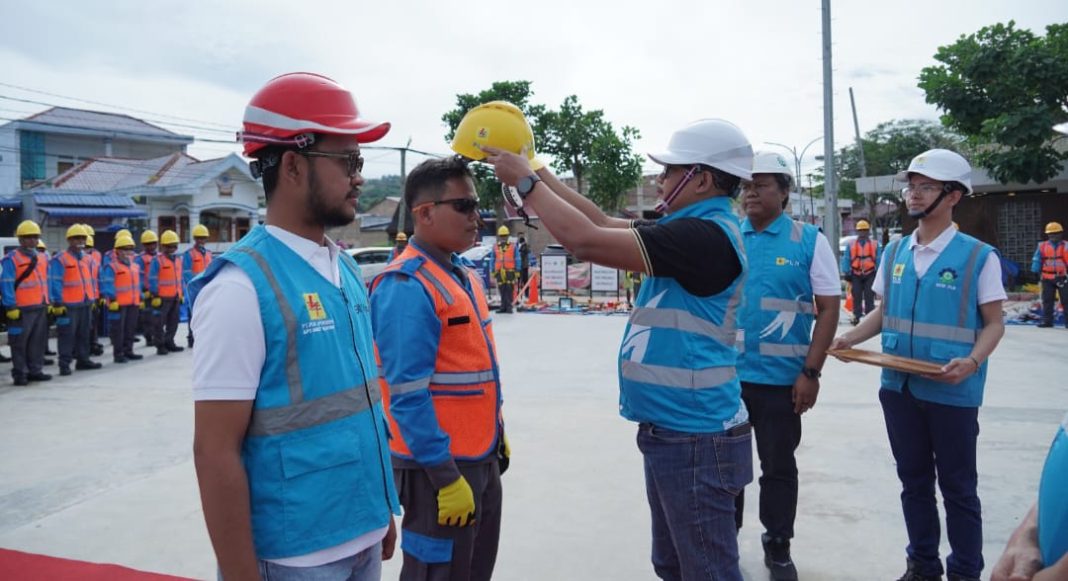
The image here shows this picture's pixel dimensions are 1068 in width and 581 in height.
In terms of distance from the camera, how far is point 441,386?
2.38 m

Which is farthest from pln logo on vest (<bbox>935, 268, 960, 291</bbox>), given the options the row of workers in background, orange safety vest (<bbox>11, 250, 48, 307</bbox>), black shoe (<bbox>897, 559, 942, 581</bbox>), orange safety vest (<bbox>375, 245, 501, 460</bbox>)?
orange safety vest (<bbox>11, 250, 48, 307</bbox>)

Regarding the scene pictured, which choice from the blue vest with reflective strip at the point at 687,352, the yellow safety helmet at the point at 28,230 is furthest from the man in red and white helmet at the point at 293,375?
the yellow safety helmet at the point at 28,230

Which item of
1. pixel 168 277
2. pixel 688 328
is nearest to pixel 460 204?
pixel 688 328

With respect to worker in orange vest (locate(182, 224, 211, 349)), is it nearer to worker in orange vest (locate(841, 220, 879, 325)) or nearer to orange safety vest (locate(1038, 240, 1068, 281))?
worker in orange vest (locate(841, 220, 879, 325))

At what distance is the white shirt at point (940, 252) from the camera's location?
328 centimetres

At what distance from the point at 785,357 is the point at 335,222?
2567 millimetres

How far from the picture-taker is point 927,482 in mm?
3338

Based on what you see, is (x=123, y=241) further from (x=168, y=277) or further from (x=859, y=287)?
(x=859, y=287)

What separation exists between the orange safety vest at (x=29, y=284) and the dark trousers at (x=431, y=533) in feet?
30.3

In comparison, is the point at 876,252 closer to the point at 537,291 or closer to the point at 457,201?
the point at 537,291

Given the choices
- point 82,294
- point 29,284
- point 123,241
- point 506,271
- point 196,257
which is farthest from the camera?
point 506,271

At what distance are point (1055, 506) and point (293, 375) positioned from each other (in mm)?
1508

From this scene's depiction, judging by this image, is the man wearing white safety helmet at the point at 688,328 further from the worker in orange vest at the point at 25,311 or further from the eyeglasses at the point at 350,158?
the worker in orange vest at the point at 25,311

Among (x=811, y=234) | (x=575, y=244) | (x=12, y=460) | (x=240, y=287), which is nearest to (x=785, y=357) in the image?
(x=811, y=234)
